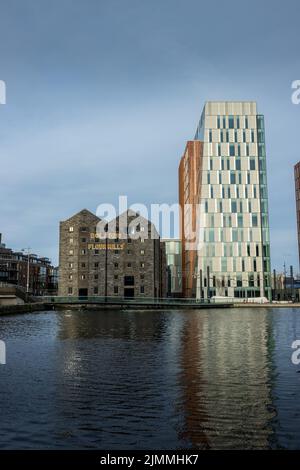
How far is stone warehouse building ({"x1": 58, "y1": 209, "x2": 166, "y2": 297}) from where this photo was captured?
109000 millimetres

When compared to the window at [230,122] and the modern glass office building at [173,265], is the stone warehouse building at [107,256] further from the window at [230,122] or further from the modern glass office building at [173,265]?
the modern glass office building at [173,265]

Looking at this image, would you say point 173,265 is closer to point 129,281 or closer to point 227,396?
point 129,281

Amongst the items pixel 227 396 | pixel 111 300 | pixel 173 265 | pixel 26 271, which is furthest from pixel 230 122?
pixel 227 396

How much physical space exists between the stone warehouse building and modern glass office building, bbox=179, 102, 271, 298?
16.3 m

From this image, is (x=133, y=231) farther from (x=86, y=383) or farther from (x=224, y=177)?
(x=86, y=383)

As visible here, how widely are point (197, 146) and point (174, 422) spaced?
12999 centimetres

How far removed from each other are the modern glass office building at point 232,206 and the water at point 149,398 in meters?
93.8

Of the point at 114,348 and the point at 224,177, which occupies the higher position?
the point at 224,177

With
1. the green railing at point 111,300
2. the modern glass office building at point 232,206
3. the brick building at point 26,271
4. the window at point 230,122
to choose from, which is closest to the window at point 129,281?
the green railing at point 111,300

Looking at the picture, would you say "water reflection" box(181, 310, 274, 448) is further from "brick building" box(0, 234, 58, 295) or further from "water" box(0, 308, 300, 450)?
"brick building" box(0, 234, 58, 295)

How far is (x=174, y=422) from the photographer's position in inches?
436

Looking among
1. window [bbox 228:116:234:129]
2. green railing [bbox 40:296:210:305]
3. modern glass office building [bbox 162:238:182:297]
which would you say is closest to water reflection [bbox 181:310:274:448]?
green railing [bbox 40:296:210:305]
